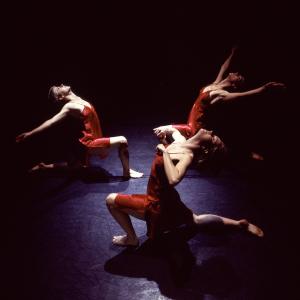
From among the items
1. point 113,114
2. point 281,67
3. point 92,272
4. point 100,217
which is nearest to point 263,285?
point 92,272

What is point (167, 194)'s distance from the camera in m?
3.15

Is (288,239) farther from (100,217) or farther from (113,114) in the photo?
(113,114)

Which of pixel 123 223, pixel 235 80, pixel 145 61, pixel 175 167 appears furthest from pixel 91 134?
pixel 145 61

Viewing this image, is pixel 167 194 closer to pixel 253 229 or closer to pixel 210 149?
pixel 210 149

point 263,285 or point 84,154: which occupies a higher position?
point 84,154

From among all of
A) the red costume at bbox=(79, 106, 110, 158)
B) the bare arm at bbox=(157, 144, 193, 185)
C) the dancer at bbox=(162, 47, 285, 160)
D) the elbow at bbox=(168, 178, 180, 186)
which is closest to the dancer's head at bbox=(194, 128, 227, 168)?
the bare arm at bbox=(157, 144, 193, 185)

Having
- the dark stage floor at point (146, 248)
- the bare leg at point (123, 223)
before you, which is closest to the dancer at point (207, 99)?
the dark stage floor at point (146, 248)

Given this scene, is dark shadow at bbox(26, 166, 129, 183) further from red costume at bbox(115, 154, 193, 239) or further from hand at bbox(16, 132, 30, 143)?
red costume at bbox(115, 154, 193, 239)

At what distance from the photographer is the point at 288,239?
3.62 meters

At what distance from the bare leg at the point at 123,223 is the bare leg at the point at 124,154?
1192 mm

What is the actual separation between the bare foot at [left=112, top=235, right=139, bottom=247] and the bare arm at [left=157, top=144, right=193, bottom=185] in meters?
1.00

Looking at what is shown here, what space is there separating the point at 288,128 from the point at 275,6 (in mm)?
2576

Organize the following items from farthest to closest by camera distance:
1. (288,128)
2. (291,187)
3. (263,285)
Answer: (288,128), (291,187), (263,285)

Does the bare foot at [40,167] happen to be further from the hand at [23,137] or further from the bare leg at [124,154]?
the bare leg at [124,154]
